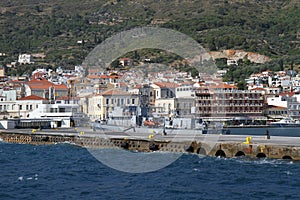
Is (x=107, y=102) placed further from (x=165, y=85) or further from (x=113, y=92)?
(x=165, y=85)

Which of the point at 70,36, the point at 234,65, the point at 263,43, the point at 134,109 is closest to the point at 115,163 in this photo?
the point at 134,109

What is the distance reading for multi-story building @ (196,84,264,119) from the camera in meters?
104

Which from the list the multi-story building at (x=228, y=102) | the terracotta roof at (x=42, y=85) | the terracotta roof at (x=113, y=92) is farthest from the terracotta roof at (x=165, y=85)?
the terracotta roof at (x=42, y=85)

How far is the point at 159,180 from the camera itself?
34031mm

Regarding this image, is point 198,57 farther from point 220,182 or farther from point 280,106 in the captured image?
point 220,182

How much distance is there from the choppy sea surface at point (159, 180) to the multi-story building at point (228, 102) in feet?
196

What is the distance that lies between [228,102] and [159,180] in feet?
240

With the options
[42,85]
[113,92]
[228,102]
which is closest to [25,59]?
[42,85]

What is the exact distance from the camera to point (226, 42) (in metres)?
172

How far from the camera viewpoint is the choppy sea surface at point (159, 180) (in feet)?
98.1

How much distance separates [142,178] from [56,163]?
9.61 meters

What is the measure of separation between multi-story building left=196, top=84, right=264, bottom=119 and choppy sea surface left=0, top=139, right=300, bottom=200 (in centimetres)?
5983

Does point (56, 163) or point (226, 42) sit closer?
point (56, 163)

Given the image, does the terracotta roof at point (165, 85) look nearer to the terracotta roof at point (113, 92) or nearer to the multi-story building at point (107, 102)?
the terracotta roof at point (113, 92)
